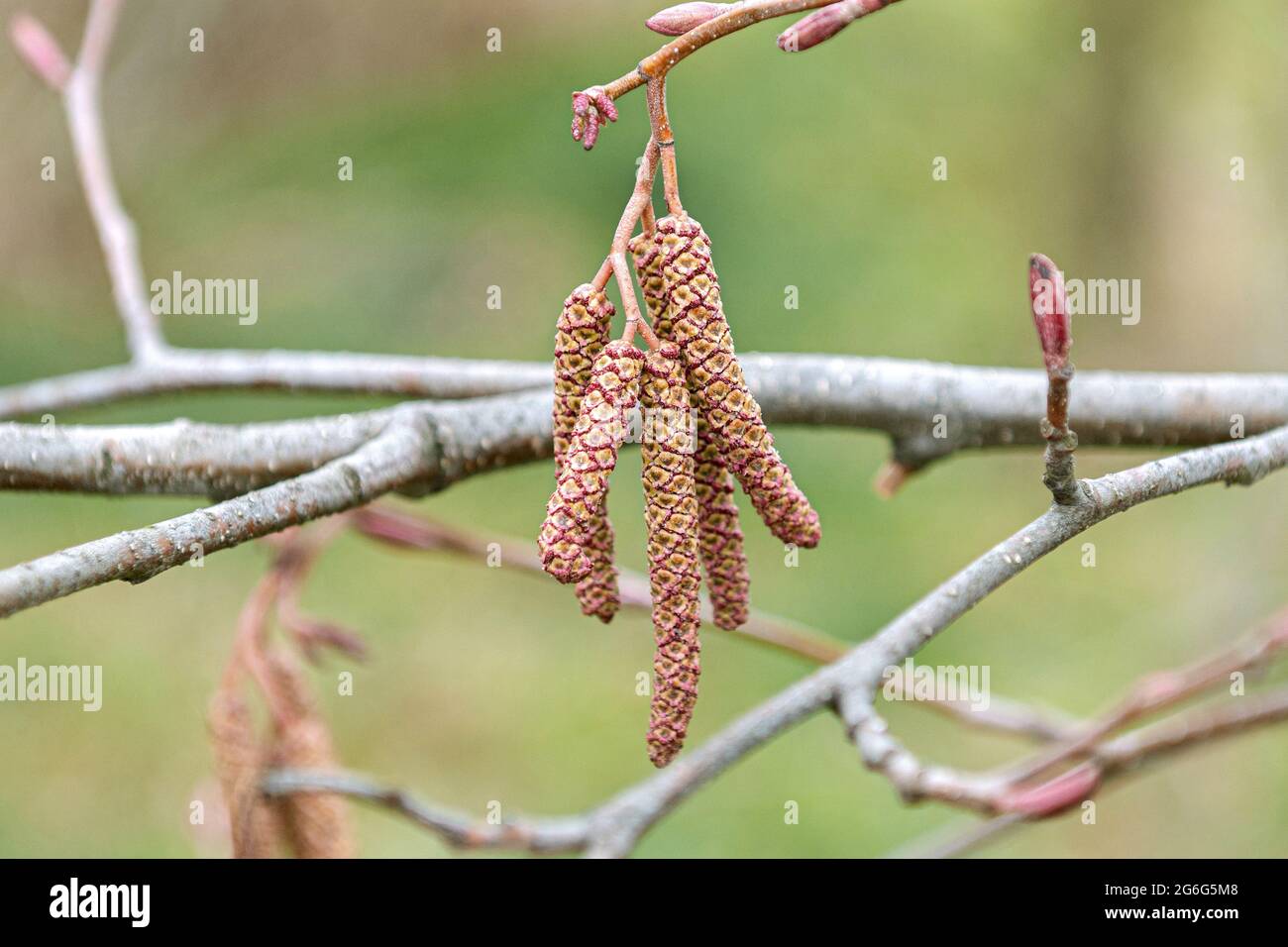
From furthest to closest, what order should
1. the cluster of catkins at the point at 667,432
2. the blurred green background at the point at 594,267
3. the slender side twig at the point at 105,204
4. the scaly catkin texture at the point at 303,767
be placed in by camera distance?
the blurred green background at the point at 594,267, the slender side twig at the point at 105,204, the scaly catkin texture at the point at 303,767, the cluster of catkins at the point at 667,432

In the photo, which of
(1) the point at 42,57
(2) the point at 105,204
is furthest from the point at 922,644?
(1) the point at 42,57

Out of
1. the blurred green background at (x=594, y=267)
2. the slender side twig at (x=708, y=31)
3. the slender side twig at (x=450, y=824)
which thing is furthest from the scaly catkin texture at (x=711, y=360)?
the blurred green background at (x=594, y=267)

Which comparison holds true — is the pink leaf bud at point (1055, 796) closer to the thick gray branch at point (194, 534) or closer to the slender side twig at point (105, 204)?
the thick gray branch at point (194, 534)

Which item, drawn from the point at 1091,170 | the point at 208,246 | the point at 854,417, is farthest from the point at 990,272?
the point at 854,417

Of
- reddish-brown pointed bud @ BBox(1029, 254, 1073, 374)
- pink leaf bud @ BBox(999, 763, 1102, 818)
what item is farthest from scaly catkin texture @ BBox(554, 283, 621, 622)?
pink leaf bud @ BBox(999, 763, 1102, 818)

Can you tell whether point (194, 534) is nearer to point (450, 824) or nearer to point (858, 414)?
point (450, 824)
